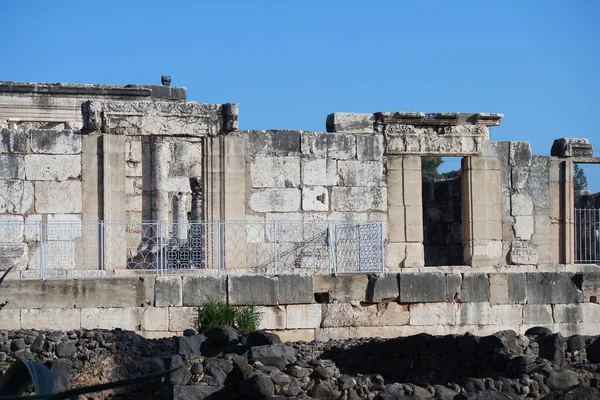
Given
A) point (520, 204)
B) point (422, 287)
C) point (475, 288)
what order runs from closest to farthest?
point (422, 287) → point (475, 288) → point (520, 204)

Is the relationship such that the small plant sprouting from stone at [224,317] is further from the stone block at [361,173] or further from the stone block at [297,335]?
the stone block at [361,173]

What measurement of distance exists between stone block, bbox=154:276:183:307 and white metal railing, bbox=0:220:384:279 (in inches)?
20.1

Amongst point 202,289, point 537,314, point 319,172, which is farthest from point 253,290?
point 537,314

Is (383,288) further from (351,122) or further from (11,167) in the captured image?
(11,167)

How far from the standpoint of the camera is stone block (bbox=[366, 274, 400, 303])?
53.7ft

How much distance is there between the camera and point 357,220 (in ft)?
60.2

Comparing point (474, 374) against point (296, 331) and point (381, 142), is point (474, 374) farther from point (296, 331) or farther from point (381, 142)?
point (381, 142)

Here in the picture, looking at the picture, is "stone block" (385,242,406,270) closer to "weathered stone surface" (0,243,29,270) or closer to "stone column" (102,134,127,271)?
"stone column" (102,134,127,271)

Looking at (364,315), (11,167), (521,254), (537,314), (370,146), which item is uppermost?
(370,146)

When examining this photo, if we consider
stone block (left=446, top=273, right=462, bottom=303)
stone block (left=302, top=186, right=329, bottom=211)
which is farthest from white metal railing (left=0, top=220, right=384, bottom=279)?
stone block (left=446, top=273, right=462, bottom=303)

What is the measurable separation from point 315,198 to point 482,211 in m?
2.96

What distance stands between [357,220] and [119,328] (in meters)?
5.12

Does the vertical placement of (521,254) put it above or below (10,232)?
below

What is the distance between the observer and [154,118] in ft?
58.2
